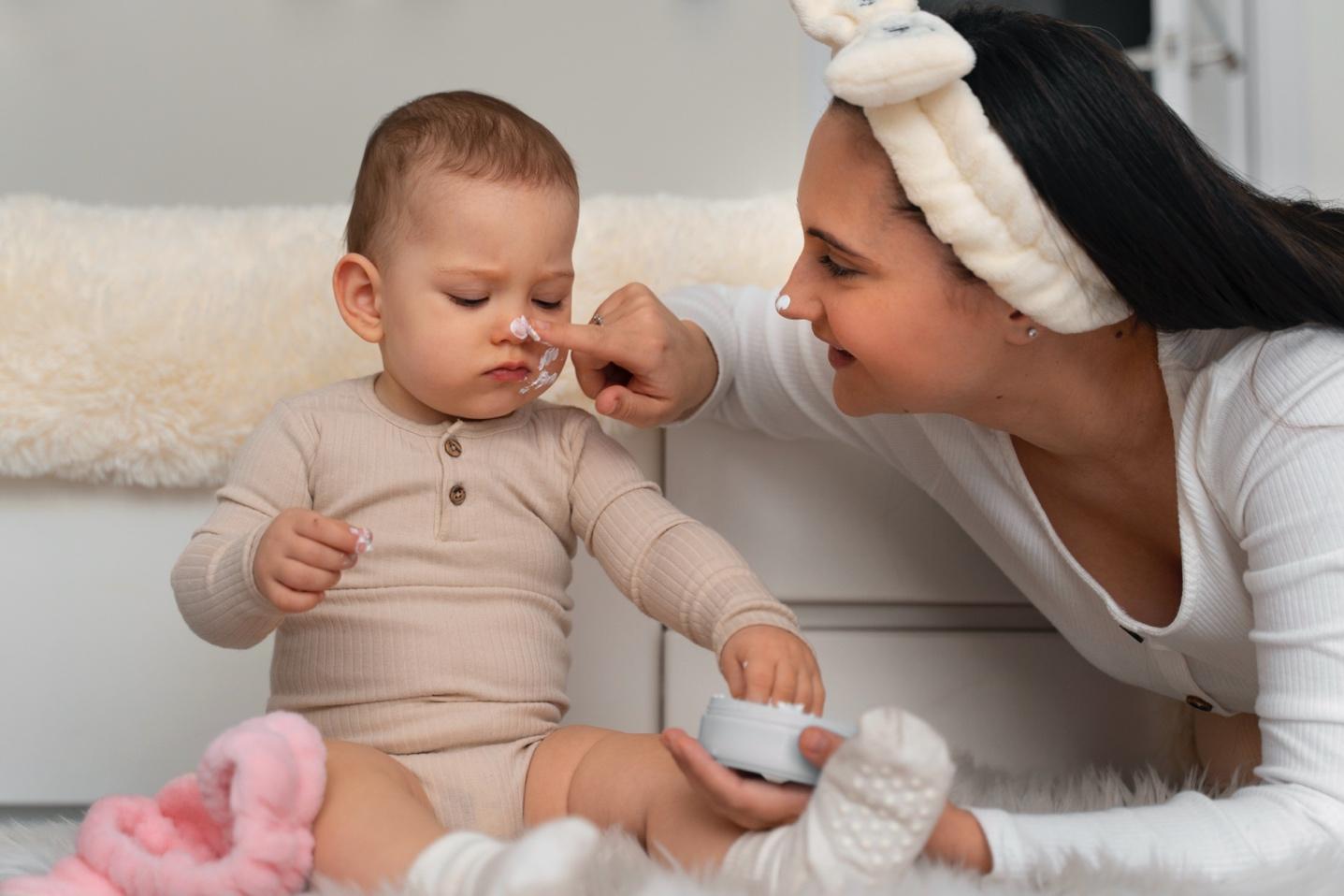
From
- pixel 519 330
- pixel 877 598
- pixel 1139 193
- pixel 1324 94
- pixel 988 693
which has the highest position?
pixel 1324 94

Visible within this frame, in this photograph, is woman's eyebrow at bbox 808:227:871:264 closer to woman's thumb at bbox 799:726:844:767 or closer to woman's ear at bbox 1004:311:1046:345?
woman's ear at bbox 1004:311:1046:345

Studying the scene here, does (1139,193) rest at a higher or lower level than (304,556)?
higher

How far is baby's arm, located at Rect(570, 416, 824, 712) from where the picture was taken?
0.94 m

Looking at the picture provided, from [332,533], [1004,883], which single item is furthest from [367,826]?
[1004,883]

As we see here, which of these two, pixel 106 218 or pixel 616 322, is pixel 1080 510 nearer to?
pixel 616 322

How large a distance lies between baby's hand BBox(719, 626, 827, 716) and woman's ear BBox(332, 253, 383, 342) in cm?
41

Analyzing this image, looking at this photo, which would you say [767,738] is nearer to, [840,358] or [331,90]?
[840,358]

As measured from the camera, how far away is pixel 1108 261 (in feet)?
3.14

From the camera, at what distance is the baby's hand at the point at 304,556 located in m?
0.88

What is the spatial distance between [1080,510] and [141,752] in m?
0.98

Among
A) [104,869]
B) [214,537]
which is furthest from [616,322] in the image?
[104,869]

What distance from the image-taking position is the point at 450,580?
3.46ft

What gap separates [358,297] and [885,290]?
1.46 feet

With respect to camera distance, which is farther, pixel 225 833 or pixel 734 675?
pixel 734 675
